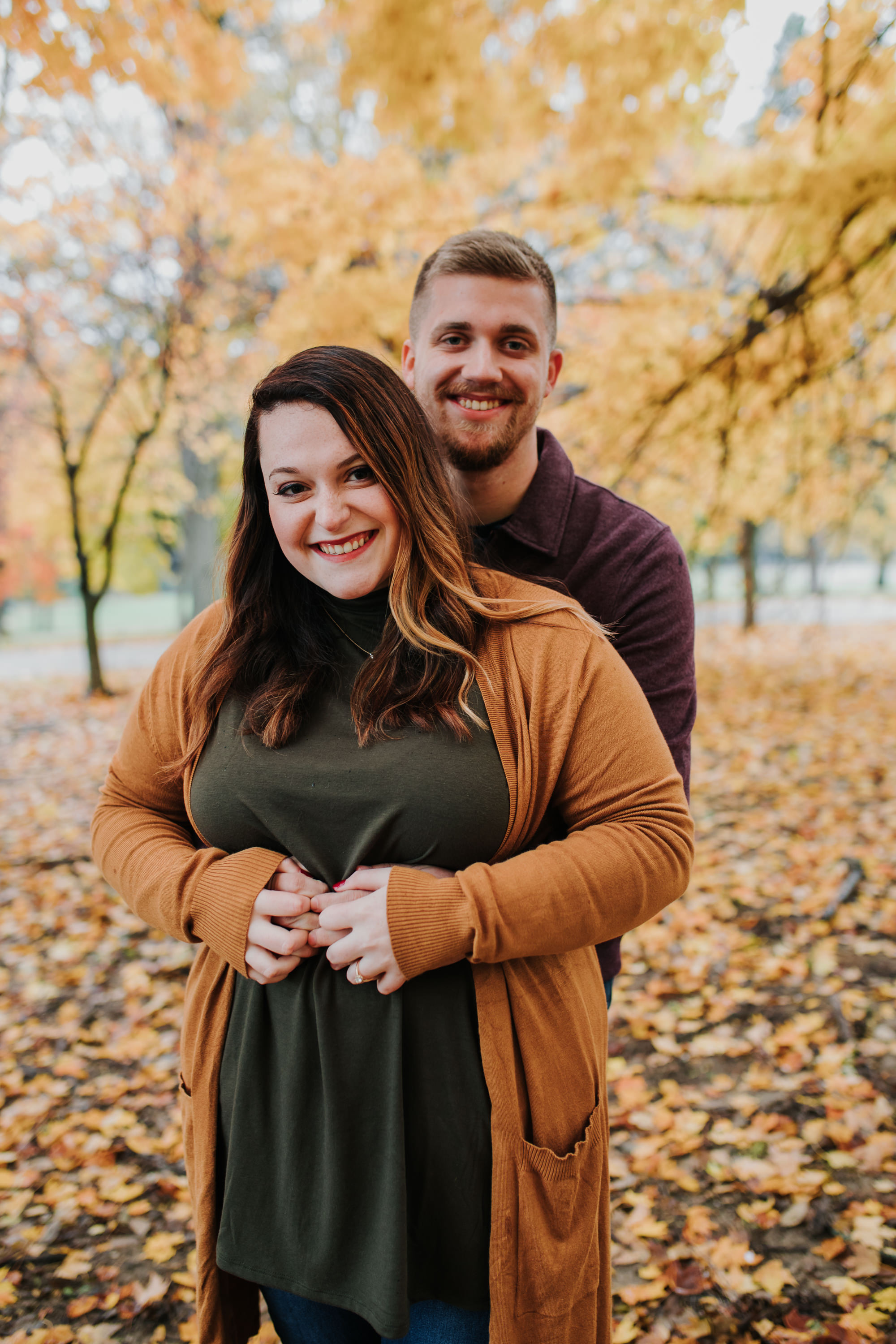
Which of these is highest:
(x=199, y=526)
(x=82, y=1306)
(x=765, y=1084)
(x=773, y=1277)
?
(x=199, y=526)

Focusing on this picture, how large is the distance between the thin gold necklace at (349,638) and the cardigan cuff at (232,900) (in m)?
0.43

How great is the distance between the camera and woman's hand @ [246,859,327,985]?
1438 millimetres

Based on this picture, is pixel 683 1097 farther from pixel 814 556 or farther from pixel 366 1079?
pixel 814 556

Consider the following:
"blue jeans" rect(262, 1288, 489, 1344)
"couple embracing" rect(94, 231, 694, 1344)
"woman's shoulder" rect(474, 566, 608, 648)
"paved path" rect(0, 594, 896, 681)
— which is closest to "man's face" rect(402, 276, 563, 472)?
"couple embracing" rect(94, 231, 694, 1344)

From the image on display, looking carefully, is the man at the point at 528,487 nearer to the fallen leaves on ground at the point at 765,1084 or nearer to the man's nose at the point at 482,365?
the man's nose at the point at 482,365

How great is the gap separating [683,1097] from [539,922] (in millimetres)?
2674

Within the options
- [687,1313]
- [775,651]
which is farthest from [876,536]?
[687,1313]

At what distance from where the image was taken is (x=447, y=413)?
1.99 metres

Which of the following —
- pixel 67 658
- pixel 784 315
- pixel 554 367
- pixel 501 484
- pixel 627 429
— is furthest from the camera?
pixel 67 658

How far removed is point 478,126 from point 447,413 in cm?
333

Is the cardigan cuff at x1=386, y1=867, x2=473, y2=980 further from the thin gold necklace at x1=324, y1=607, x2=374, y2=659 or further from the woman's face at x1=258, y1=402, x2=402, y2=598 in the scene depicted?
the woman's face at x1=258, y1=402, x2=402, y2=598

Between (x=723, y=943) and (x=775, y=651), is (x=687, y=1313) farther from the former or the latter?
(x=775, y=651)

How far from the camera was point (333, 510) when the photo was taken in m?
1.49

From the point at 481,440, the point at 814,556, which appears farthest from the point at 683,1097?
the point at 814,556
